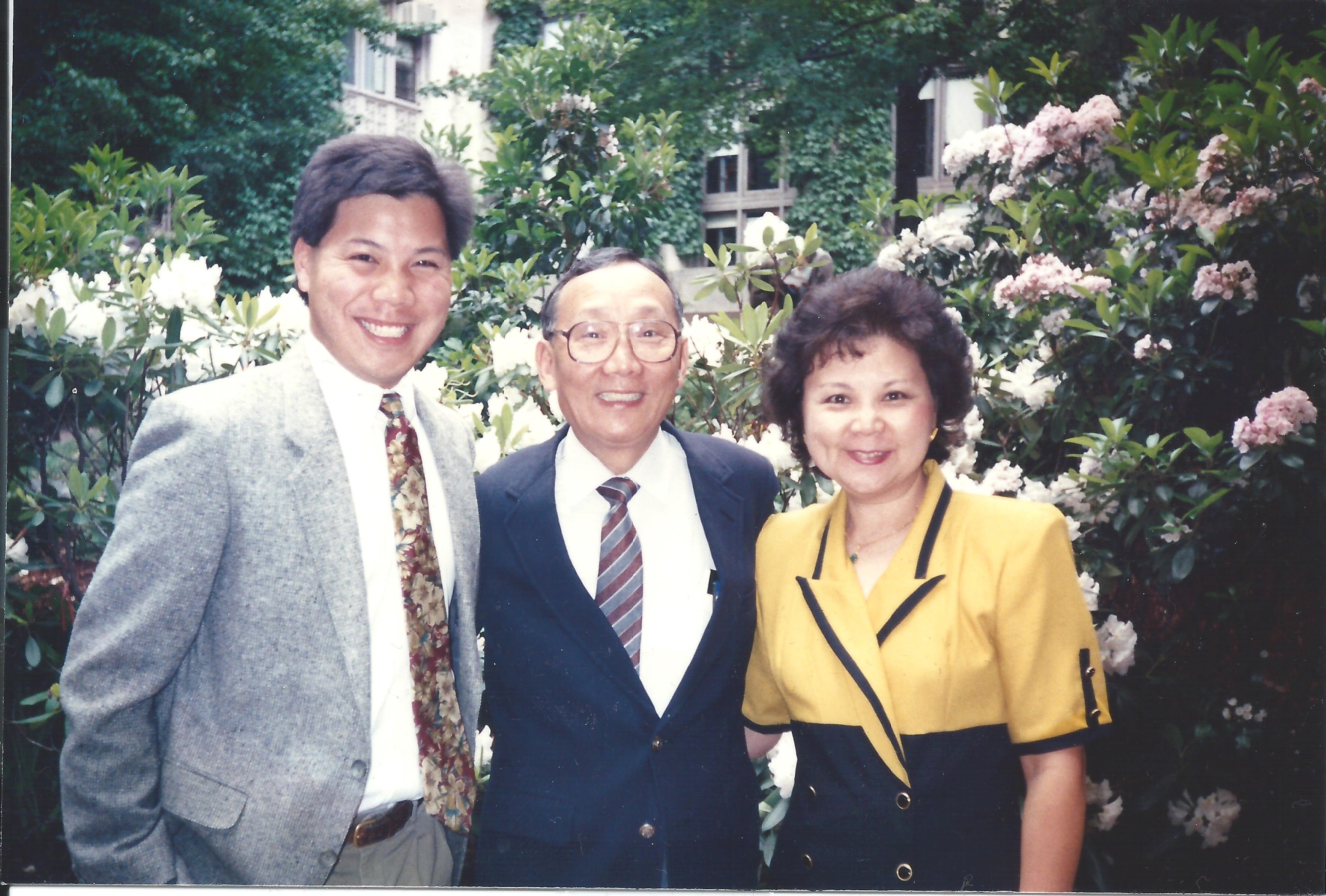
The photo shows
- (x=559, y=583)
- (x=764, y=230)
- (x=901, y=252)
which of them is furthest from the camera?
(x=901, y=252)

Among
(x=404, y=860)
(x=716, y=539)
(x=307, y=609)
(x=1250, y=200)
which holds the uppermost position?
(x=1250, y=200)

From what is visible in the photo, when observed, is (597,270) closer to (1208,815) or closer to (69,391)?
(69,391)

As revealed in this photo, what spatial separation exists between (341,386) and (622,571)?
30.3 inches

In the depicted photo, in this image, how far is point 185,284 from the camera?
2.85 m

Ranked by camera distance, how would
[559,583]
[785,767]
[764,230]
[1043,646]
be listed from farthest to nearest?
[764,230] → [785,767] → [559,583] → [1043,646]

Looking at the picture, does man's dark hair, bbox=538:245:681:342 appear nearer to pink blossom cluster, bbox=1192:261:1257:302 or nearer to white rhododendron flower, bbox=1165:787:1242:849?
pink blossom cluster, bbox=1192:261:1257:302

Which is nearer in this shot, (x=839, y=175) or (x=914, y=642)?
(x=914, y=642)

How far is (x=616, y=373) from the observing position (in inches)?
88.3

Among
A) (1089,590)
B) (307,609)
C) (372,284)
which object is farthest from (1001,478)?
(307,609)

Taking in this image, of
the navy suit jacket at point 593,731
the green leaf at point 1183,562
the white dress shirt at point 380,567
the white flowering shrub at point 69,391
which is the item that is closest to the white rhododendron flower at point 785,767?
the navy suit jacket at point 593,731

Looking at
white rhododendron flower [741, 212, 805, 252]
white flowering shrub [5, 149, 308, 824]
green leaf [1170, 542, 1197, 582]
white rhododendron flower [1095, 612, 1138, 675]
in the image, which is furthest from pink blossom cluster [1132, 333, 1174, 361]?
white flowering shrub [5, 149, 308, 824]

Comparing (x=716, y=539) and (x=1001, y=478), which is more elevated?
(x=1001, y=478)

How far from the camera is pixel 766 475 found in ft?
8.25

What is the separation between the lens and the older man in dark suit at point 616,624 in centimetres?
214
